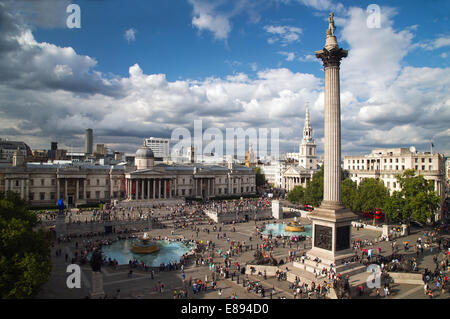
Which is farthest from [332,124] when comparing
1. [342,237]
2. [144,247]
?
[144,247]

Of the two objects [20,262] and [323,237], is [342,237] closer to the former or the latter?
Result: [323,237]

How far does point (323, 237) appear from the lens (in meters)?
30.5

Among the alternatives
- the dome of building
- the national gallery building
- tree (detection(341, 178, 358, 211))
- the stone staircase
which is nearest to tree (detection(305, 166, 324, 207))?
tree (detection(341, 178, 358, 211))

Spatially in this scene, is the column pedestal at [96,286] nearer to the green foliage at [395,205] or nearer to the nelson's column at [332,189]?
the nelson's column at [332,189]

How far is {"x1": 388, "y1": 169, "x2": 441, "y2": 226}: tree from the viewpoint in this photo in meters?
48.5

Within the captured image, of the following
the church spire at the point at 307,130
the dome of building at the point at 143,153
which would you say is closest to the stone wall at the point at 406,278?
the dome of building at the point at 143,153

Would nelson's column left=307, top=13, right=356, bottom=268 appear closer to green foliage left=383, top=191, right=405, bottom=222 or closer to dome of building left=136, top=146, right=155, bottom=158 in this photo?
green foliage left=383, top=191, right=405, bottom=222

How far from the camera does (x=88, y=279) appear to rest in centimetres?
2911

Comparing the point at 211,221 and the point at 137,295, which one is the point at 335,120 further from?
the point at 211,221

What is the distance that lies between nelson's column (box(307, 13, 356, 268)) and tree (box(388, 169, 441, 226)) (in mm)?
25130

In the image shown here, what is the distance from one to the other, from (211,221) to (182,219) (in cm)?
555

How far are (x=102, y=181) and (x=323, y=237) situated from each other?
6328cm
